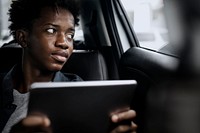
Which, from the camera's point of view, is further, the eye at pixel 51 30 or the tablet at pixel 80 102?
the eye at pixel 51 30

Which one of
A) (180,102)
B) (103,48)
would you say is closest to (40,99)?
(180,102)

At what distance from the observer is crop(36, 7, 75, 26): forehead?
1.50m

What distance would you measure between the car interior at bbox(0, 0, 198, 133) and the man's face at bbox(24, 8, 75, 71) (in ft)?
1.29

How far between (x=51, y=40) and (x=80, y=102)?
0.56m

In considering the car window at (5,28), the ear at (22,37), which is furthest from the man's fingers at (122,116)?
the car window at (5,28)

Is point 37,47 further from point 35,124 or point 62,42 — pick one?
point 35,124

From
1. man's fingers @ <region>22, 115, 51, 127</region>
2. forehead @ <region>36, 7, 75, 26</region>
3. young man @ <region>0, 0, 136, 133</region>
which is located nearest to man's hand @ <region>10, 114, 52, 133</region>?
man's fingers @ <region>22, 115, 51, 127</region>

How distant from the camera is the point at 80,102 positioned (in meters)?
0.96

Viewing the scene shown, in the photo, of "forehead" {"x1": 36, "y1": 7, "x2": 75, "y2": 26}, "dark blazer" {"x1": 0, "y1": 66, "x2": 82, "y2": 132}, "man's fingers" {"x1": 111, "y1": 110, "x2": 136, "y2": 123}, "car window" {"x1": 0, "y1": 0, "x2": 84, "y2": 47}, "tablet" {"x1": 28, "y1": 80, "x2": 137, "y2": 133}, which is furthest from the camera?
"car window" {"x1": 0, "y1": 0, "x2": 84, "y2": 47}

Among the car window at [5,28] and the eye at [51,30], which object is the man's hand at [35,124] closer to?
the eye at [51,30]

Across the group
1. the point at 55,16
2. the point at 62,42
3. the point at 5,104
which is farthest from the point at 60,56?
the point at 5,104

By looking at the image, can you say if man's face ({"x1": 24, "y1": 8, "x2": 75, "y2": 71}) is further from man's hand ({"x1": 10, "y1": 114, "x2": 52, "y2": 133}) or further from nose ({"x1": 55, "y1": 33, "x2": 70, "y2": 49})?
man's hand ({"x1": 10, "y1": 114, "x2": 52, "y2": 133})

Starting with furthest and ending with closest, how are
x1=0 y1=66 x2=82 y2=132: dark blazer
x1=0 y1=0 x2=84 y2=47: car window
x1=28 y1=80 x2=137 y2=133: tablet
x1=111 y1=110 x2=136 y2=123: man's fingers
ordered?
x1=0 y1=0 x2=84 y2=47: car window, x1=0 y1=66 x2=82 y2=132: dark blazer, x1=111 y1=110 x2=136 y2=123: man's fingers, x1=28 y1=80 x2=137 y2=133: tablet

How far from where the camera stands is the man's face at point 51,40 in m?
1.44
